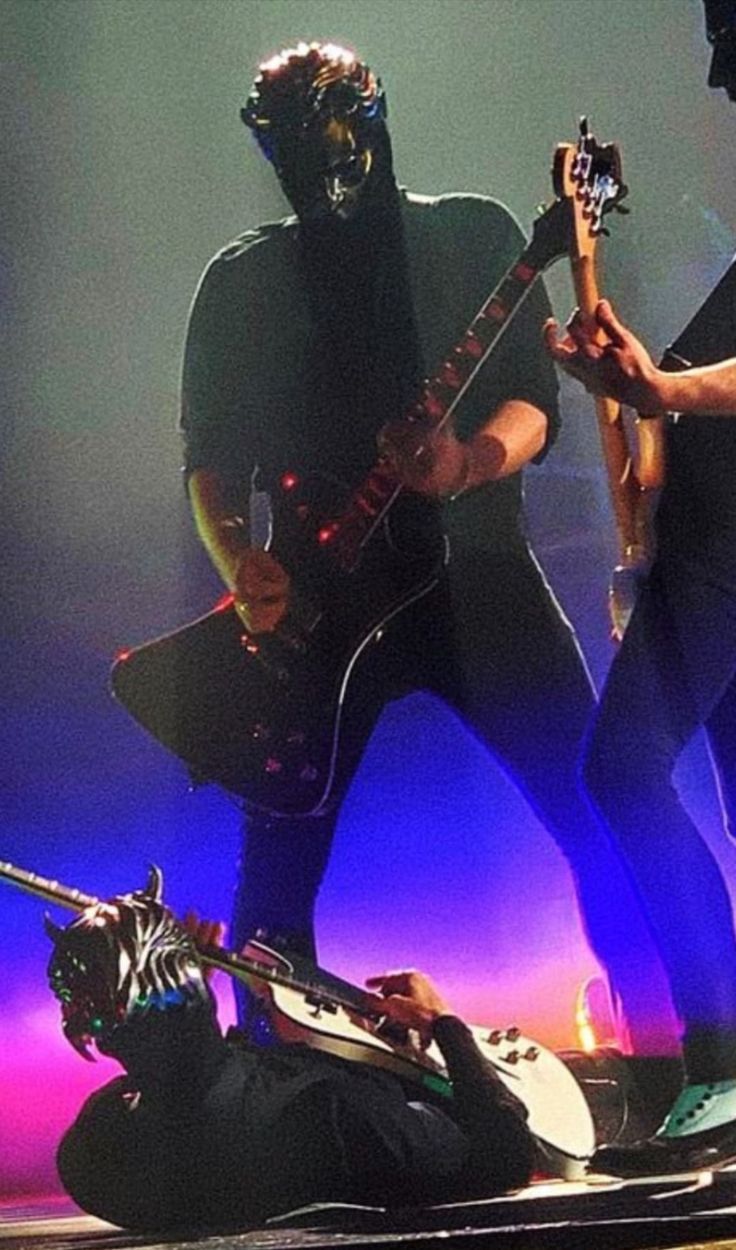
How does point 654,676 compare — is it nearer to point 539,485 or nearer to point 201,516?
point 539,485

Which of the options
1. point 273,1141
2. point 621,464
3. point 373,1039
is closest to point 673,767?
point 621,464

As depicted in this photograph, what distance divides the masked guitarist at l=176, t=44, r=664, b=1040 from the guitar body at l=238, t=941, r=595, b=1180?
148 millimetres

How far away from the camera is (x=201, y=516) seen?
1682 millimetres

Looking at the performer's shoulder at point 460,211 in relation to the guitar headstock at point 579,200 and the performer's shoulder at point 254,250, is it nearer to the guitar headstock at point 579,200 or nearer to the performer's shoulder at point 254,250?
the guitar headstock at point 579,200

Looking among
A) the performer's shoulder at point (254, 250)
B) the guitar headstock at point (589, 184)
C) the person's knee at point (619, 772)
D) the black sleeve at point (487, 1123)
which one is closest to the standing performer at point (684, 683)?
the person's knee at point (619, 772)

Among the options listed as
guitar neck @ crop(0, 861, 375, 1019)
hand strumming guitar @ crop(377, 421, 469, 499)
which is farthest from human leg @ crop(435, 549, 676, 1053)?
guitar neck @ crop(0, 861, 375, 1019)

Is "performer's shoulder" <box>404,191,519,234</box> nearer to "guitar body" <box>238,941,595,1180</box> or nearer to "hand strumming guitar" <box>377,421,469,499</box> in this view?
"hand strumming guitar" <box>377,421,469,499</box>

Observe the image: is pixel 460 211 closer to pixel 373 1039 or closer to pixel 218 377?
pixel 218 377

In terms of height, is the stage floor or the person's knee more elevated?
the person's knee

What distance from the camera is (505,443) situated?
1690mm

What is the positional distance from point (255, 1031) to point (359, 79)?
124cm

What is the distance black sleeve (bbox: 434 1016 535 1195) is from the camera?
1.53 m

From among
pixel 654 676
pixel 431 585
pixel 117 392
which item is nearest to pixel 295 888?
pixel 431 585

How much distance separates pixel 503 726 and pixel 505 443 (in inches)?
14.6
